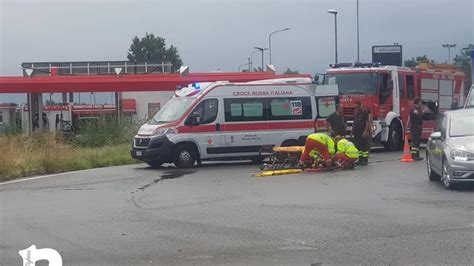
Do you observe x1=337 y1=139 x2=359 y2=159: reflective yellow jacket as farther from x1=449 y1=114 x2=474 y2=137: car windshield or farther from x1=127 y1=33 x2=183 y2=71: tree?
x1=127 y1=33 x2=183 y2=71: tree

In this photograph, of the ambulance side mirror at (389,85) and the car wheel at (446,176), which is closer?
the car wheel at (446,176)

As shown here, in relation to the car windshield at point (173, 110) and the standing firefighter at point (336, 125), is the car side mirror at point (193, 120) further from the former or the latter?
the standing firefighter at point (336, 125)

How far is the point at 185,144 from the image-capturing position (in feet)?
63.5

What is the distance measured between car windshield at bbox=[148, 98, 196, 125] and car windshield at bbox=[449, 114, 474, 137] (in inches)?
338

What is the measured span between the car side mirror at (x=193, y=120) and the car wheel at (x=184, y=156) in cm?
70

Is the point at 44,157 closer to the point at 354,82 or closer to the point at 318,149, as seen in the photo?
the point at 318,149

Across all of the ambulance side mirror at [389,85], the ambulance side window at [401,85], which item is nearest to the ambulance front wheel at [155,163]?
the ambulance side mirror at [389,85]

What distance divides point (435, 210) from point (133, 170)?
36.5ft

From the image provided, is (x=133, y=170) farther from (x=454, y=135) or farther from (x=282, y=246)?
(x=282, y=246)

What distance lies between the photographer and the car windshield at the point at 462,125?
41.2 ft

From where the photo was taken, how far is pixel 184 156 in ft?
63.5

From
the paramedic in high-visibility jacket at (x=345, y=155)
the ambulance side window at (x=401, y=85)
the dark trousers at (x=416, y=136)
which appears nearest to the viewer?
the paramedic in high-visibility jacket at (x=345, y=155)

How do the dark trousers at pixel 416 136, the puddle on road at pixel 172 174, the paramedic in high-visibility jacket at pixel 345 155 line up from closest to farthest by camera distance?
the puddle on road at pixel 172 174 < the paramedic in high-visibility jacket at pixel 345 155 < the dark trousers at pixel 416 136

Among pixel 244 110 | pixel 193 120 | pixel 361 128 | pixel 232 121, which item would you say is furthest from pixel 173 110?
pixel 361 128
